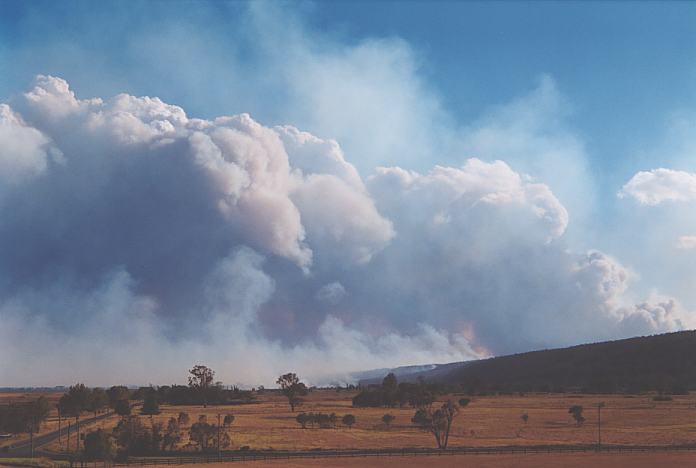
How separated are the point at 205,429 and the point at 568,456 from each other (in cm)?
4391

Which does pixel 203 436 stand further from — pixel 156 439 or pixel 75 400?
pixel 75 400

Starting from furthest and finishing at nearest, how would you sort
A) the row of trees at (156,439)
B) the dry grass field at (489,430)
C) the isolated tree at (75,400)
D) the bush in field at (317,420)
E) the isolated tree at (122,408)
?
the isolated tree at (122,408) → the isolated tree at (75,400) → the bush in field at (317,420) → the dry grass field at (489,430) → the row of trees at (156,439)

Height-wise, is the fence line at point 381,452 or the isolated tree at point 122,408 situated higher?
the fence line at point 381,452

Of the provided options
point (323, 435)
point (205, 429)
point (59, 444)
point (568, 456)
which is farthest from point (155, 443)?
point (568, 456)

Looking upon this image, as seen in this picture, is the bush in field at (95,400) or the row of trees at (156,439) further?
the bush in field at (95,400)

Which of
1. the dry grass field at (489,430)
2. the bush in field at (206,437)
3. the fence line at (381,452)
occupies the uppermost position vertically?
the bush in field at (206,437)

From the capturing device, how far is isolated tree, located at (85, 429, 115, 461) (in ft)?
242

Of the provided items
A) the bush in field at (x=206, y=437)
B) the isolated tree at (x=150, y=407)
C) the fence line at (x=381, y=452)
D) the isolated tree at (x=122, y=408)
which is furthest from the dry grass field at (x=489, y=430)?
the isolated tree at (x=122, y=408)

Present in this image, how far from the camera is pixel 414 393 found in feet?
598

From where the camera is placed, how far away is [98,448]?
73.9 m

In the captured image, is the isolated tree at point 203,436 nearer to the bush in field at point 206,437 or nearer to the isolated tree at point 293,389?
the bush in field at point 206,437

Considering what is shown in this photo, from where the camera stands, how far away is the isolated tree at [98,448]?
242 ft

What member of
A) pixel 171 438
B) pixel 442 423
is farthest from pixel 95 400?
pixel 442 423

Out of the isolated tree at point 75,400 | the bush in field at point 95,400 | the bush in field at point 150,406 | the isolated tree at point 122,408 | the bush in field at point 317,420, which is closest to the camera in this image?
the bush in field at point 317,420
